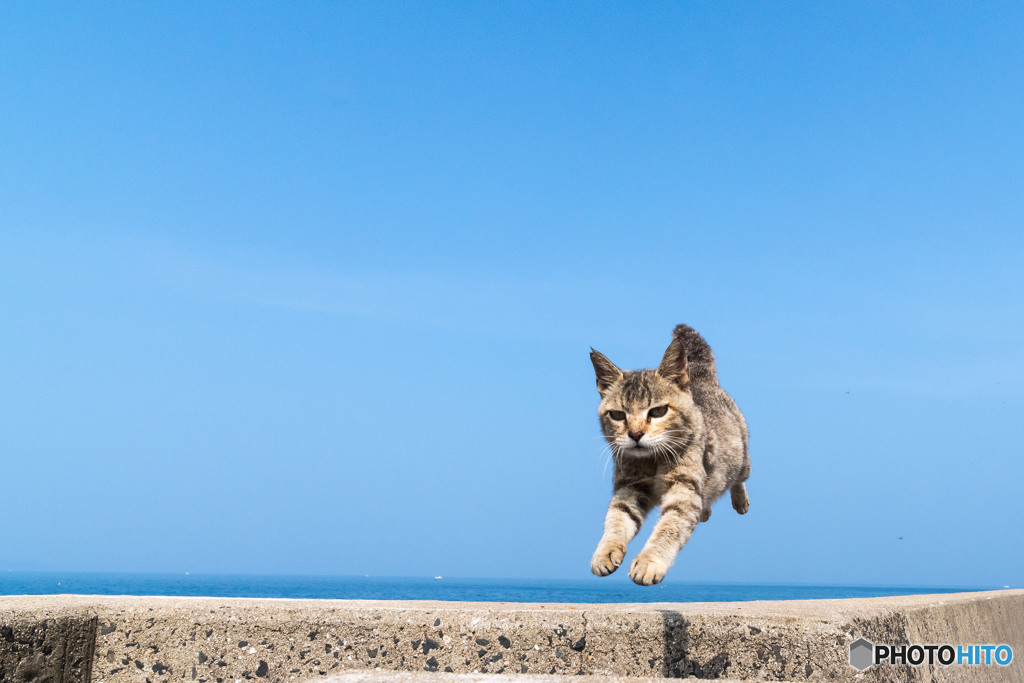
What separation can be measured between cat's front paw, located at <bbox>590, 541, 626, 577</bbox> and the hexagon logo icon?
166 centimetres

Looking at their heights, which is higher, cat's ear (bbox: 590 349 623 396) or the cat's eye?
cat's ear (bbox: 590 349 623 396)

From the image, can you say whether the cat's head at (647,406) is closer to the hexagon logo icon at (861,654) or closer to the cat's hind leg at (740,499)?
the hexagon logo icon at (861,654)

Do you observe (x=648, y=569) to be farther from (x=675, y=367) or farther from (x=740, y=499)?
(x=740, y=499)

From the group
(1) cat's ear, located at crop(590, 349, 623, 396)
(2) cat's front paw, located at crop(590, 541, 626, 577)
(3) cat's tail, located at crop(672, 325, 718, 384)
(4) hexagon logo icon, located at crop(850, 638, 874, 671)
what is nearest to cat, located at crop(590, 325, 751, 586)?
(1) cat's ear, located at crop(590, 349, 623, 396)

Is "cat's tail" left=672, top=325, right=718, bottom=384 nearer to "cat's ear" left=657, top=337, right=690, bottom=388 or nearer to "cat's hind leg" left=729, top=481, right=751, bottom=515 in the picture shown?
"cat's hind leg" left=729, top=481, right=751, bottom=515

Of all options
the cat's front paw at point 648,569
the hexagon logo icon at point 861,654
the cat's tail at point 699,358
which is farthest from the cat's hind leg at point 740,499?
the cat's front paw at point 648,569

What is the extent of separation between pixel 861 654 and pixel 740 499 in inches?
98.7

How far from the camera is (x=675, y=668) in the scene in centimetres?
486

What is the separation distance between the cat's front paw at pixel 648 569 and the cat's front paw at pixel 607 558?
75mm

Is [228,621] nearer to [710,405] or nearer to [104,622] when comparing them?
[104,622]

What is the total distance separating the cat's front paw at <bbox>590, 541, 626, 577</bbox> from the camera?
3.79 metres

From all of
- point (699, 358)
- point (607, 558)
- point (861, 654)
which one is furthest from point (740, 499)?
point (607, 558)

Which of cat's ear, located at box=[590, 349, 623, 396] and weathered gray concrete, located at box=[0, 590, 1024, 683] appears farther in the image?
cat's ear, located at box=[590, 349, 623, 396]

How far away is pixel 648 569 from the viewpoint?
3.72 metres
